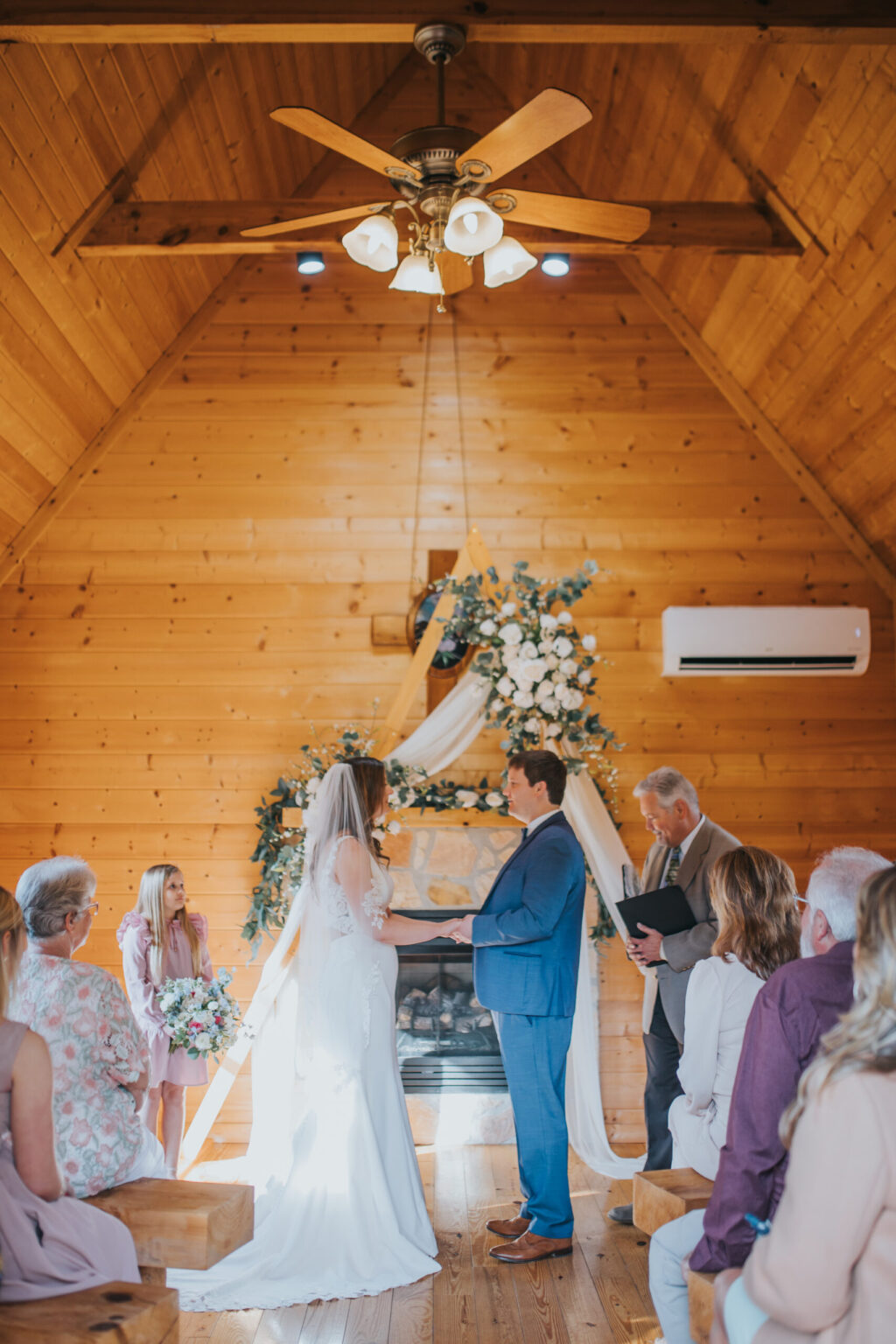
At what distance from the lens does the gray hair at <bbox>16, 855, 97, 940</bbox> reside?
2494mm

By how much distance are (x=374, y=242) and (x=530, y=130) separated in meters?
0.61

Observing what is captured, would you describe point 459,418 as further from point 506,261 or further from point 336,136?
point 336,136

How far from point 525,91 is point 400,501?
2.27m

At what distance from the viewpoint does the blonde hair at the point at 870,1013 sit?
4.76 feet

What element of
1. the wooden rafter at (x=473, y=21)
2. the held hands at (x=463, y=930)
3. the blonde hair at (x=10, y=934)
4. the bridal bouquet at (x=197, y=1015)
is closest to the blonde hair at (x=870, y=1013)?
the blonde hair at (x=10, y=934)

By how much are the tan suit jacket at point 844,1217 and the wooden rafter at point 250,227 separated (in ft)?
12.5

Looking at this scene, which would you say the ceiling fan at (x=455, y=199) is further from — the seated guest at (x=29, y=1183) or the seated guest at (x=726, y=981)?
the seated guest at (x=29, y=1183)

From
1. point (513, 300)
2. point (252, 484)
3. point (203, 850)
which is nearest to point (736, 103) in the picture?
point (513, 300)

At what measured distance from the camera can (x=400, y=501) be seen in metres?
5.57

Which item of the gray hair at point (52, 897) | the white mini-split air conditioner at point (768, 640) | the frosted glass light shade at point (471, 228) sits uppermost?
the frosted glass light shade at point (471, 228)

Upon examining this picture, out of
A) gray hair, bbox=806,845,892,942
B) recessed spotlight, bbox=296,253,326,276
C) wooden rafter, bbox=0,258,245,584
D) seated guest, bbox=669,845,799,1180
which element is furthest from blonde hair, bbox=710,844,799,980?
wooden rafter, bbox=0,258,245,584

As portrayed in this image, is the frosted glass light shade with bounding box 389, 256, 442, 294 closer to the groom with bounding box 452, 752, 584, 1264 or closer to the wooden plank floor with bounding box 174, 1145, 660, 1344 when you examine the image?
the groom with bounding box 452, 752, 584, 1264

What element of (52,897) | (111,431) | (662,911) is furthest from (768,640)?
(52,897)

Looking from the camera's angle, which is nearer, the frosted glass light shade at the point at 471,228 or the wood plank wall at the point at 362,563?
the frosted glass light shade at the point at 471,228
